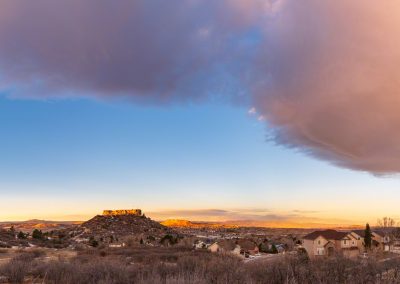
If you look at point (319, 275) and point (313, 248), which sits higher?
point (319, 275)

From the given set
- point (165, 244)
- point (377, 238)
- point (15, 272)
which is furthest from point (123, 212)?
point (15, 272)

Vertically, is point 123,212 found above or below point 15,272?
below

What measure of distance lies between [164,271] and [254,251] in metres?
53.2

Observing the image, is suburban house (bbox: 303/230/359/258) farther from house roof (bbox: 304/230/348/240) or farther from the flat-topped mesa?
the flat-topped mesa

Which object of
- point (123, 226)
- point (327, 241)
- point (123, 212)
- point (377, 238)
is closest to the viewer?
point (327, 241)

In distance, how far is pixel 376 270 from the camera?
15.1 metres

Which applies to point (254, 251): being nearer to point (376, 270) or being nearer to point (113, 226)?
point (376, 270)

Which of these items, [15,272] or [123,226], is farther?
[123,226]

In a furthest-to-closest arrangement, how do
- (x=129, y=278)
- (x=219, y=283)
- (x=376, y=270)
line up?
→ (x=129, y=278) → (x=376, y=270) → (x=219, y=283)

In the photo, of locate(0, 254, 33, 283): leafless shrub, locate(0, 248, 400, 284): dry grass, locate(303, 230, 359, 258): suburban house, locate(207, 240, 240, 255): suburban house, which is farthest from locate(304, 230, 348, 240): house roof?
locate(0, 254, 33, 283): leafless shrub

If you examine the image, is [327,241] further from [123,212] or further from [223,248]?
[123,212]

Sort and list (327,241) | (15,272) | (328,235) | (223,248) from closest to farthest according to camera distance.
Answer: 1. (15,272)
2. (223,248)
3. (327,241)
4. (328,235)

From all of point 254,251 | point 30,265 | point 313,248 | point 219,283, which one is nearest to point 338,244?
point 313,248

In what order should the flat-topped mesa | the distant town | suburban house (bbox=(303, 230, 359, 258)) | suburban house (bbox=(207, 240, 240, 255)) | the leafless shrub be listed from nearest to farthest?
the leafless shrub < the distant town < suburban house (bbox=(207, 240, 240, 255)) < suburban house (bbox=(303, 230, 359, 258)) < the flat-topped mesa
